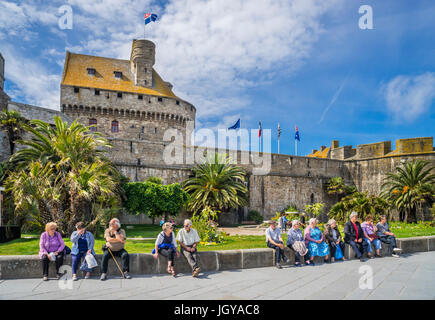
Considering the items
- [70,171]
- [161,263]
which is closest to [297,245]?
[161,263]

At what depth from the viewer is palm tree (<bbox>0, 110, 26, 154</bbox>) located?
15984mm

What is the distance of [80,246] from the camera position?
20.6 feet

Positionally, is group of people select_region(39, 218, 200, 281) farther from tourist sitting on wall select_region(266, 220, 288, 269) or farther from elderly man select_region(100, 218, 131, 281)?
tourist sitting on wall select_region(266, 220, 288, 269)

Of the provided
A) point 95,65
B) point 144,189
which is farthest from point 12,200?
point 95,65

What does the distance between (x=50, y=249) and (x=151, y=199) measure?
11.1m

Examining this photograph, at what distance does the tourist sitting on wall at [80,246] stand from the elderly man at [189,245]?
69.4 inches

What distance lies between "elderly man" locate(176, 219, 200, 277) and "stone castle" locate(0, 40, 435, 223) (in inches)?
607

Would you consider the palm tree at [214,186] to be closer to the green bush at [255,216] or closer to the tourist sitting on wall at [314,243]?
the green bush at [255,216]

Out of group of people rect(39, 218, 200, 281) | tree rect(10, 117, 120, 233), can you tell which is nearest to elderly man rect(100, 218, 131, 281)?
group of people rect(39, 218, 200, 281)

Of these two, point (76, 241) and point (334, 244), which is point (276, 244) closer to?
point (334, 244)

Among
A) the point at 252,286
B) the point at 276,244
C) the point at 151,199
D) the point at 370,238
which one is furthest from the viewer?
the point at 151,199

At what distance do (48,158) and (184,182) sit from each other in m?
10.7

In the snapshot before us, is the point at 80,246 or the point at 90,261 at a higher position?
the point at 80,246
